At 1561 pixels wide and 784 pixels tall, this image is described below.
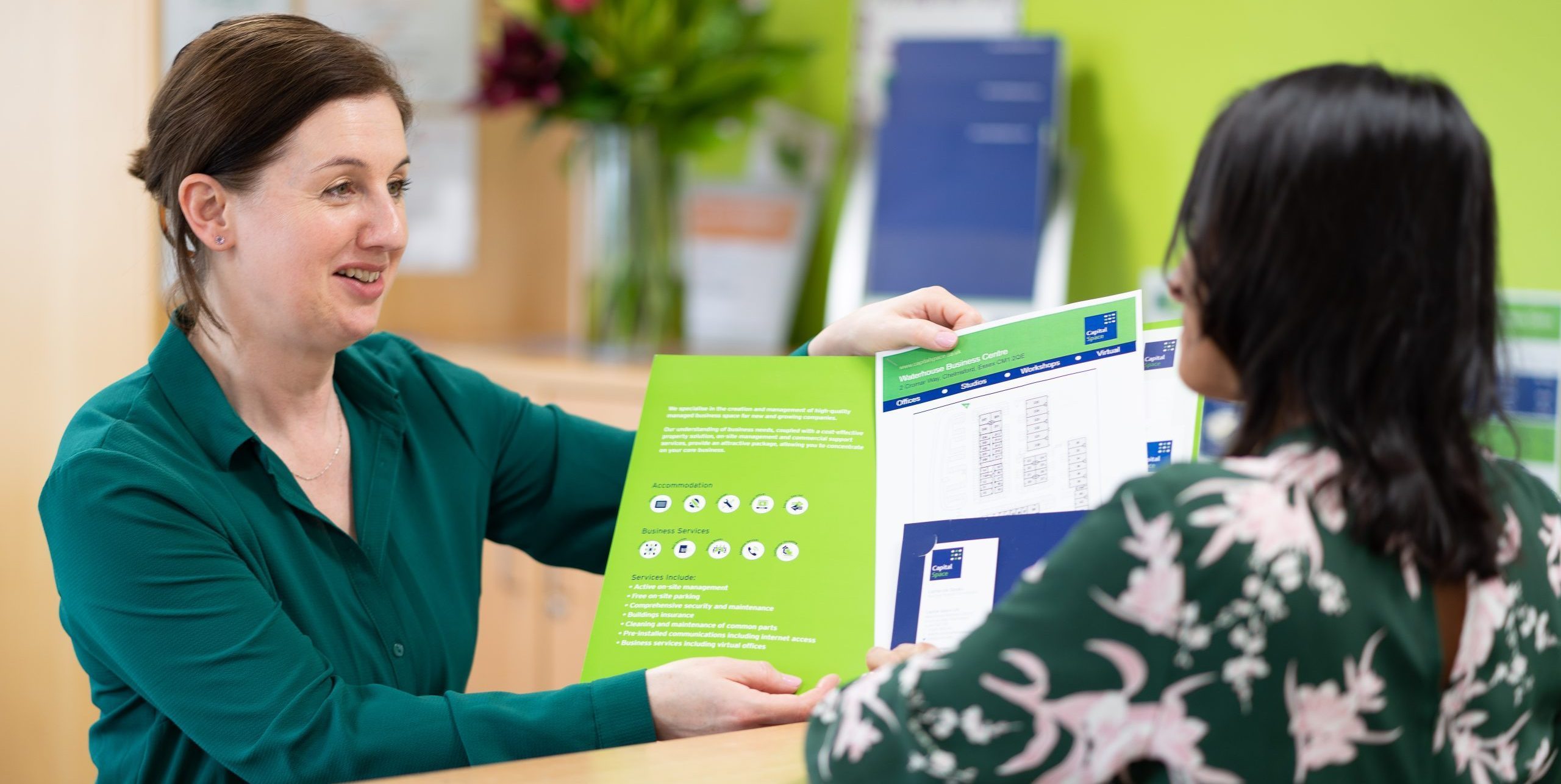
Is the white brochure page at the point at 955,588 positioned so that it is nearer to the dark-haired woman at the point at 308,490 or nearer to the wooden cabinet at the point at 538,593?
the dark-haired woman at the point at 308,490

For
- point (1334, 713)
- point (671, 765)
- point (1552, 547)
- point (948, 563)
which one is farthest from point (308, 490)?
point (1552, 547)

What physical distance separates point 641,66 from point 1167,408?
6.17 ft

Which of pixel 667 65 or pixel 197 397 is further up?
pixel 667 65

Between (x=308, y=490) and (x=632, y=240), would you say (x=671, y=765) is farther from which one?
(x=632, y=240)

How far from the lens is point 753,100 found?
277 cm

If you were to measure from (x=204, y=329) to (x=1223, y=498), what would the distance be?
1.08m

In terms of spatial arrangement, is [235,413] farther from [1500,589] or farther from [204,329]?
[1500,589]

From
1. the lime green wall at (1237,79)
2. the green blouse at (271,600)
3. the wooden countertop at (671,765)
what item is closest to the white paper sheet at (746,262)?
the lime green wall at (1237,79)

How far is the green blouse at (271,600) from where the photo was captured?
3.70 ft

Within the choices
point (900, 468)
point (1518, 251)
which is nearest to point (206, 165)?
point (900, 468)

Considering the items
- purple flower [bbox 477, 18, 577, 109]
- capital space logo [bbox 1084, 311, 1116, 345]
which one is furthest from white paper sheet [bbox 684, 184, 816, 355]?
capital space logo [bbox 1084, 311, 1116, 345]

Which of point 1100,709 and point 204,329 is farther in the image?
point 204,329

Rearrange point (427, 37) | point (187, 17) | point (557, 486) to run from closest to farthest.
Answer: point (557, 486), point (187, 17), point (427, 37)

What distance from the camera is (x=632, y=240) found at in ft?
9.39
